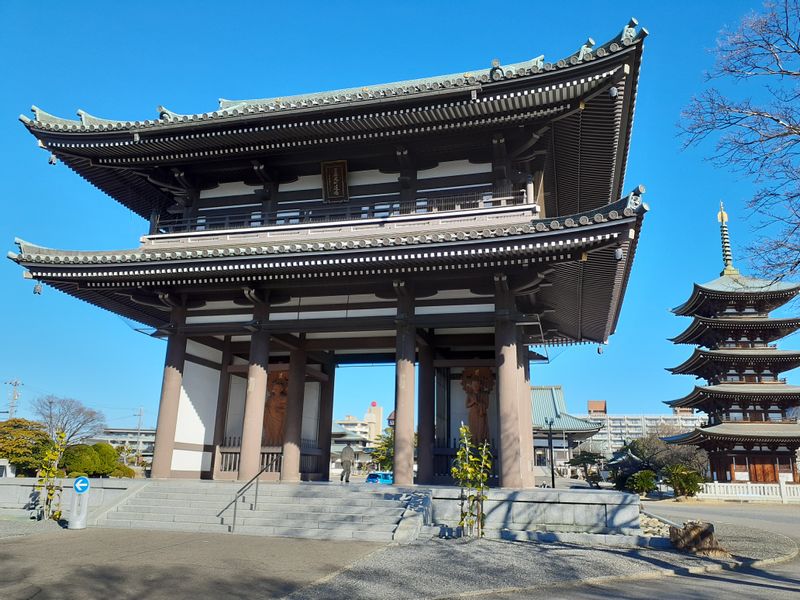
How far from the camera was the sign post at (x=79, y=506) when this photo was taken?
465 inches

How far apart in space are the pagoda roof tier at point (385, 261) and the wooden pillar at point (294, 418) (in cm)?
277

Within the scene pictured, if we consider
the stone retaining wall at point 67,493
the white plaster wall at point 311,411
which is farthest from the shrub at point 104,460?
the white plaster wall at point 311,411

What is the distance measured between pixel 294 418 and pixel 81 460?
7307 mm

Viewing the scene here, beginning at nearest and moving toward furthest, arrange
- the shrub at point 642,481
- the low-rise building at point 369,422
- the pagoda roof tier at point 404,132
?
the pagoda roof tier at point 404,132 → the shrub at point 642,481 → the low-rise building at point 369,422

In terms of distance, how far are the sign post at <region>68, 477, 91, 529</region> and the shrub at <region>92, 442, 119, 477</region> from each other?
6.81 metres

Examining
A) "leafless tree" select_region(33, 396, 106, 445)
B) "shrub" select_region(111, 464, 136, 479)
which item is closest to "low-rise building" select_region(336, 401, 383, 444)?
"leafless tree" select_region(33, 396, 106, 445)

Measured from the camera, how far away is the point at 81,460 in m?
18.1

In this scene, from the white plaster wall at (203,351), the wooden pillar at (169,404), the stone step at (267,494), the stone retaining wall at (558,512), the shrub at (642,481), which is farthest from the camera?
the shrub at (642,481)

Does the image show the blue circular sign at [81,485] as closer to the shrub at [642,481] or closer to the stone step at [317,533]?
the stone step at [317,533]

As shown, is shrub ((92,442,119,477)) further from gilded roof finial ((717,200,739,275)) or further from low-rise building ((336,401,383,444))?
low-rise building ((336,401,383,444))

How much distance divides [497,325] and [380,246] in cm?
352

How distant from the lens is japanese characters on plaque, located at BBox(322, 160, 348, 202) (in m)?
16.4

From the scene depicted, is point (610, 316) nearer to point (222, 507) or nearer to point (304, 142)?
point (304, 142)

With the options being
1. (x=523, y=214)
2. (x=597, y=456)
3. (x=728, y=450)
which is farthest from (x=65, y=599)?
(x=597, y=456)
